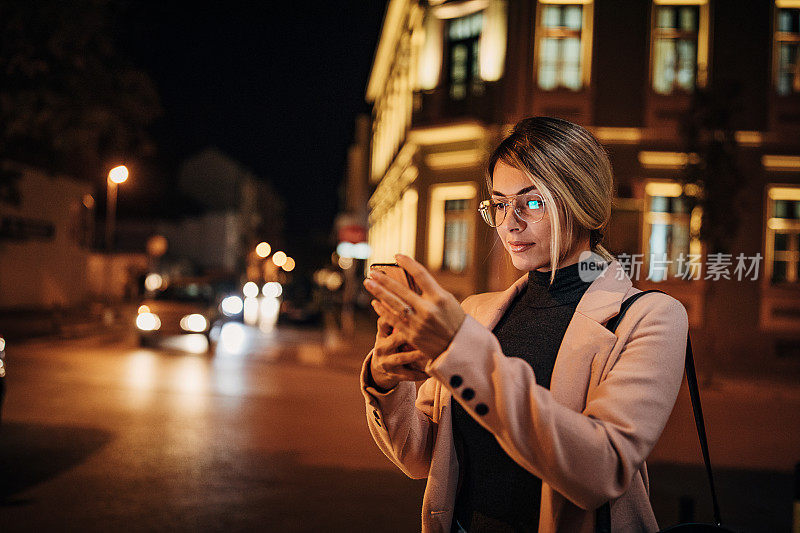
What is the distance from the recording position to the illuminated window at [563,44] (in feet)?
54.0

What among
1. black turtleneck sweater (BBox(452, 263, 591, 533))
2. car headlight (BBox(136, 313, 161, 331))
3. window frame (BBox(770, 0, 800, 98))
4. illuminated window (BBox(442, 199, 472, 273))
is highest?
window frame (BBox(770, 0, 800, 98))

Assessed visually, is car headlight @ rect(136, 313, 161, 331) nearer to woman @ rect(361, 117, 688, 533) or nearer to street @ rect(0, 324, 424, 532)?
street @ rect(0, 324, 424, 532)

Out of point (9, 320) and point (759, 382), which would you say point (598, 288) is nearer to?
point (759, 382)

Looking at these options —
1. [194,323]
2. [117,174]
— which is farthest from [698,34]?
[117,174]

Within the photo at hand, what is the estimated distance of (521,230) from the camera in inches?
68.5

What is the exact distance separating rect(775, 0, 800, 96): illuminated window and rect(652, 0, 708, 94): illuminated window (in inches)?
64.1

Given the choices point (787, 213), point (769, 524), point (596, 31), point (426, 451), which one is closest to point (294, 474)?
point (769, 524)

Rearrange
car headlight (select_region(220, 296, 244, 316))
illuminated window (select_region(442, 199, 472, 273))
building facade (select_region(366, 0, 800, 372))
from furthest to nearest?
car headlight (select_region(220, 296, 244, 316)), illuminated window (select_region(442, 199, 472, 273)), building facade (select_region(366, 0, 800, 372))

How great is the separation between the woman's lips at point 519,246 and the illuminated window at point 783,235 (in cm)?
1695

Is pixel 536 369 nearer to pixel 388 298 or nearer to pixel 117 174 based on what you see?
pixel 388 298

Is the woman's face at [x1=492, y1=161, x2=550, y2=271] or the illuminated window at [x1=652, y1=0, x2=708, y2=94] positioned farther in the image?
the illuminated window at [x1=652, y1=0, x2=708, y2=94]

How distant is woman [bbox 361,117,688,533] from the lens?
4.42 feet

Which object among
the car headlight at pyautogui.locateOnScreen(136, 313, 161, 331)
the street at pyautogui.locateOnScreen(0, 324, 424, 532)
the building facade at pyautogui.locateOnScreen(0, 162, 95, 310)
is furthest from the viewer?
the building facade at pyautogui.locateOnScreen(0, 162, 95, 310)

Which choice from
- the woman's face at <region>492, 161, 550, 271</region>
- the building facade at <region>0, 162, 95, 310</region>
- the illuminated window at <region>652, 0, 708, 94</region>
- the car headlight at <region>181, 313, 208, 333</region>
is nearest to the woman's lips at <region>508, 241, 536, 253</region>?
the woman's face at <region>492, 161, 550, 271</region>
